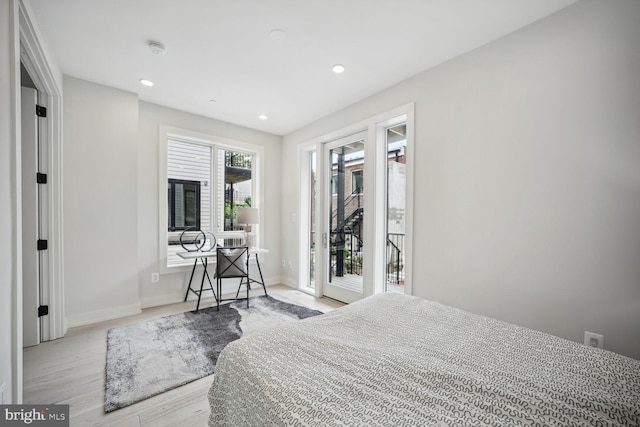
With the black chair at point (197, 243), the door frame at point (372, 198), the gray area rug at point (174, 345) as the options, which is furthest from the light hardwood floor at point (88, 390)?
the door frame at point (372, 198)

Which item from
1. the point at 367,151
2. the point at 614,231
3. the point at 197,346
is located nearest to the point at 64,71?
the point at 197,346

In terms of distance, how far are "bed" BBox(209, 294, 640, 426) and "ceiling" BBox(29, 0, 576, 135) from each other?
81.4 inches

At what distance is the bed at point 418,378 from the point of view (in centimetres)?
80

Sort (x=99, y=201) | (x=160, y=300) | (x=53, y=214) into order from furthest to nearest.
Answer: (x=160, y=300)
(x=99, y=201)
(x=53, y=214)

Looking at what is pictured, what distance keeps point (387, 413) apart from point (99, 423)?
1769 mm

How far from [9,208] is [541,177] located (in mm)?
3209

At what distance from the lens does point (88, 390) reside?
6.07 feet

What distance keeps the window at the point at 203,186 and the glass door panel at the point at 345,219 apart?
1362 mm

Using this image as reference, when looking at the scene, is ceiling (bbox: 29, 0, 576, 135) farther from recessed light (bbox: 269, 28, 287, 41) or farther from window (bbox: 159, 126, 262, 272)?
window (bbox: 159, 126, 262, 272)

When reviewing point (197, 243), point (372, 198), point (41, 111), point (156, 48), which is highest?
point (156, 48)

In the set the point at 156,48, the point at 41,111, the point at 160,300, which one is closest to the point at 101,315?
the point at 160,300

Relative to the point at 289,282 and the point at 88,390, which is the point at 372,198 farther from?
the point at 88,390

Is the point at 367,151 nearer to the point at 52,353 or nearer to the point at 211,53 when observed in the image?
the point at 211,53

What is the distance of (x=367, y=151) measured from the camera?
3281 mm
